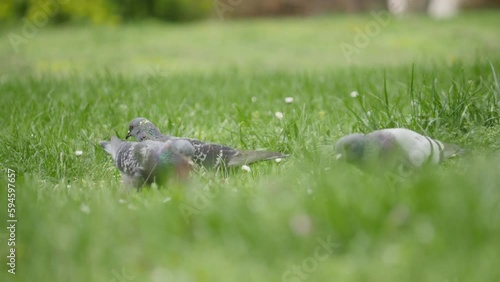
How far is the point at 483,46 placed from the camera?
37.9ft

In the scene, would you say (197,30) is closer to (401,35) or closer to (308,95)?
(401,35)

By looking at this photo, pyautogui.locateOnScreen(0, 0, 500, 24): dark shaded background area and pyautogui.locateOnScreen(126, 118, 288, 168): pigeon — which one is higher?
pyautogui.locateOnScreen(126, 118, 288, 168): pigeon

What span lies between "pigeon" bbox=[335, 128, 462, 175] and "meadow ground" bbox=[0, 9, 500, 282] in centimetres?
11

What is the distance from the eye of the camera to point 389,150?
3.10 metres

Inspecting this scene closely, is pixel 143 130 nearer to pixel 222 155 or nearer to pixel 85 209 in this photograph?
pixel 222 155

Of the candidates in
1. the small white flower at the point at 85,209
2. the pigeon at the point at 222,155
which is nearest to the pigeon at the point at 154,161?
the pigeon at the point at 222,155

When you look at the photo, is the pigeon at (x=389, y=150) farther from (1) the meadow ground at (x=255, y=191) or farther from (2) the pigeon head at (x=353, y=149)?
(1) the meadow ground at (x=255, y=191)

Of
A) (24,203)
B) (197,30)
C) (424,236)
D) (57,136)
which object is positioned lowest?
(197,30)

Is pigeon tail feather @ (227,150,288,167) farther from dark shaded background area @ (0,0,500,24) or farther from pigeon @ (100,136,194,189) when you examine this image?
dark shaded background area @ (0,0,500,24)

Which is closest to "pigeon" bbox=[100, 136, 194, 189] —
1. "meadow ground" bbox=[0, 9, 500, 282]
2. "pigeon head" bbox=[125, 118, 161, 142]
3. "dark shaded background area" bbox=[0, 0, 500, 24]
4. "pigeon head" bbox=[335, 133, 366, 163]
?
"meadow ground" bbox=[0, 9, 500, 282]

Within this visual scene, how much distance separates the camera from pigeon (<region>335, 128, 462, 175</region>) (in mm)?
3072

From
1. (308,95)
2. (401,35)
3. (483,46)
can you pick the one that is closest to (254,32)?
(401,35)

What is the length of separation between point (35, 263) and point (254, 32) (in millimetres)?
12567

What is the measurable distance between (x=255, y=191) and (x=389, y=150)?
2.23ft
